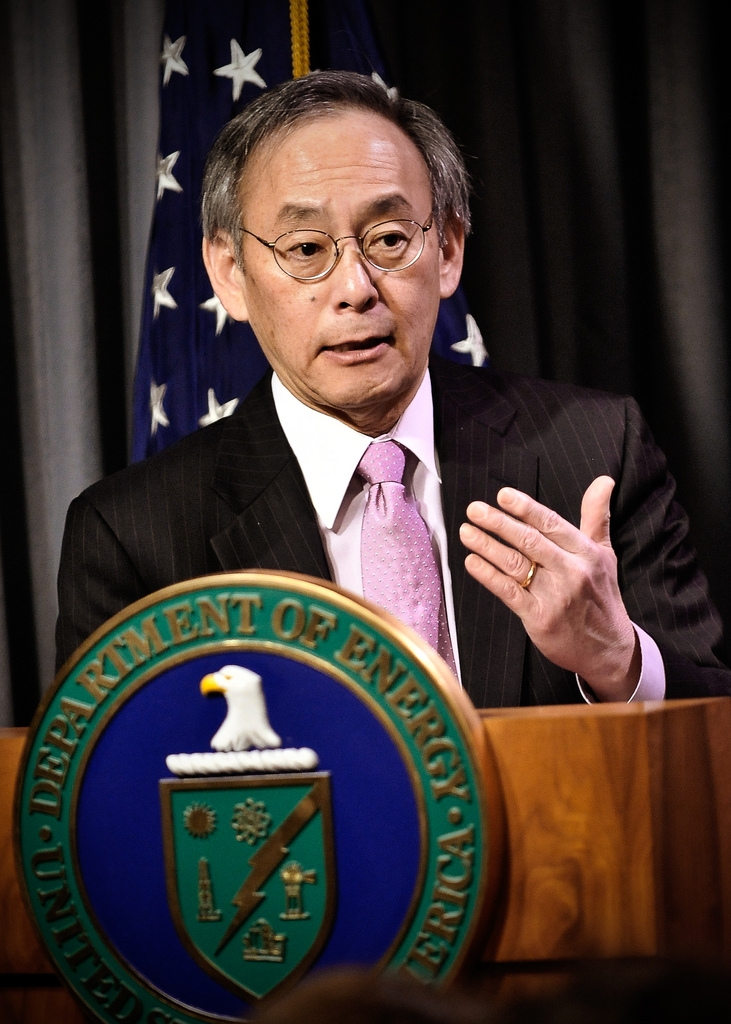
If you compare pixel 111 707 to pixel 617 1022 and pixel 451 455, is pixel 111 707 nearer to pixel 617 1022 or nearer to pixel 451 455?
pixel 617 1022

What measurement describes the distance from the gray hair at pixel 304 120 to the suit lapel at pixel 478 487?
28cm

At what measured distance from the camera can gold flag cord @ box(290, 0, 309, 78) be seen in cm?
190

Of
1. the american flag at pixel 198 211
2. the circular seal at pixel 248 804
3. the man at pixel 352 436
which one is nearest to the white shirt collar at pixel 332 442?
the man at pixel 352 436

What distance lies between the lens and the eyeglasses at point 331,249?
146 cm

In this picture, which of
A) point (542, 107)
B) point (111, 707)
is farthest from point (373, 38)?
point (111, 707)

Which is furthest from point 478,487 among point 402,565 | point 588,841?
point 588,841

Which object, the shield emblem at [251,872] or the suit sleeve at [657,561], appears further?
the suit sleeve at [657,561]

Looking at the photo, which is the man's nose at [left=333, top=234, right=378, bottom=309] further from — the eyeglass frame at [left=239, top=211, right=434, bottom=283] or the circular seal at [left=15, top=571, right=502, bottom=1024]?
the circular seal at [left=15, top=571, right=502, bottom=1024]

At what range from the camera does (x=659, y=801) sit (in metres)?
0.69

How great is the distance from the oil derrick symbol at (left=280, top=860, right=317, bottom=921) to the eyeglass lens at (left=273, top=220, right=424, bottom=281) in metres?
0.96

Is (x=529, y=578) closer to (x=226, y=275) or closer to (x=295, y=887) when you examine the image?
(x=295, y=887)

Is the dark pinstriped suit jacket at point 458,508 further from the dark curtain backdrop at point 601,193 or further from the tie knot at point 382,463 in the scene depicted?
the dark curtain backdrop at point 601,193

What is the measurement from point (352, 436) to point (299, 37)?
0.86 metres

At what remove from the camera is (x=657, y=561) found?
1535mm
